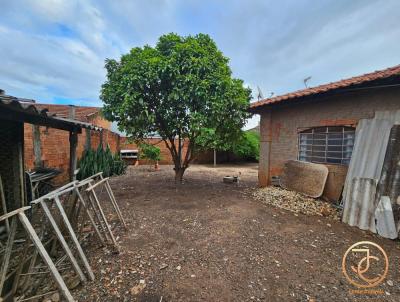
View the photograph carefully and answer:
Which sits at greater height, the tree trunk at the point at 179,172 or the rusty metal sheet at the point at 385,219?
the tree trunk at the point at 179,172

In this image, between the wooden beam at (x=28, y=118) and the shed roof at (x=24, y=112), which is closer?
the shed roof at (x=24, y=112)

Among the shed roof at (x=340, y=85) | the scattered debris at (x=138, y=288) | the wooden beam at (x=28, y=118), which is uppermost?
the shed roof at (x=340, y=85)

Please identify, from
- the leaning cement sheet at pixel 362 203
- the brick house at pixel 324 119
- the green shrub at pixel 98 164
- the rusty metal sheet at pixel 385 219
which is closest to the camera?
the rusty metal sheet at pixel 385 219

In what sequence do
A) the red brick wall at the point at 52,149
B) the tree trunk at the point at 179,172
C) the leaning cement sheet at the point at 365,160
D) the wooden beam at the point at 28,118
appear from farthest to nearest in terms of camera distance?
the tree trunk at the point at 179,172 → the red brick wall at the point at 52,149 → the leaning cement sheet at the point at 365,160 → the wooden beam at the point at 28,118

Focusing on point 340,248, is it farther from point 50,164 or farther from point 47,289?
point 50,164

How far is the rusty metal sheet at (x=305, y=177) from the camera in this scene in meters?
5.85

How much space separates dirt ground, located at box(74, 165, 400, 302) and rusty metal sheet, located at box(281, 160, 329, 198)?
4.26ft

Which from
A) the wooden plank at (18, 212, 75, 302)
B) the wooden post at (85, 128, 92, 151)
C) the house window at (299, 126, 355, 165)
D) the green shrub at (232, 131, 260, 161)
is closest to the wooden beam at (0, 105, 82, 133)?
the wooden plank at (18, 212, 75, 302)

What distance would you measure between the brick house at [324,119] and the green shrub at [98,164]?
21.9ft

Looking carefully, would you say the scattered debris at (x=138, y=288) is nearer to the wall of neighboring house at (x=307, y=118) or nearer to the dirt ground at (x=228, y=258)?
the dirt ground at (x=228, y=258)

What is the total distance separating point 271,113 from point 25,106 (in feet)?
22.1

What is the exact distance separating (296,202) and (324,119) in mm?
2445

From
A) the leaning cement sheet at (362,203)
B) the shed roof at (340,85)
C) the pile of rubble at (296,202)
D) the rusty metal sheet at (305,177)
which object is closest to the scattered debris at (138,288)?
the pile of rubble at (296,202)

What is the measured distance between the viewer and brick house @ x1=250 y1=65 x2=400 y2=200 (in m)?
4.79
